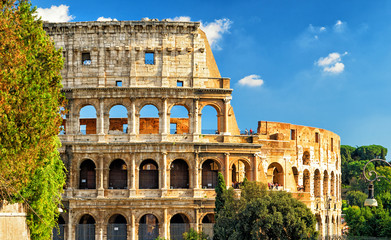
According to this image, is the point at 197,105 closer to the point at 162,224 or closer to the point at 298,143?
the point at 162,224

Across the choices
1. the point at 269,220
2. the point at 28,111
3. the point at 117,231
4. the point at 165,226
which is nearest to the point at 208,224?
the point at 165,226

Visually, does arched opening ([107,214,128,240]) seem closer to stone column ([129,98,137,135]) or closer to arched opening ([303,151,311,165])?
stone column ([129,98,137,135])

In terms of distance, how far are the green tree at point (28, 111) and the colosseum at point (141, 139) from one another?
459 inches

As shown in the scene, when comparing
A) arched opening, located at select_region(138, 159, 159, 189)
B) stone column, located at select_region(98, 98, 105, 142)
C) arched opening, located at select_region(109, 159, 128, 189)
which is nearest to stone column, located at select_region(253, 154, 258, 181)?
arched opening, located at select_region(138, 159, 159, 189)

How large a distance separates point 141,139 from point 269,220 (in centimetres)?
1323

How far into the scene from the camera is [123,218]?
42375 millimetres

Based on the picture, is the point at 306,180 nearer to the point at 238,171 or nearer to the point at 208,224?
the point at 238,171

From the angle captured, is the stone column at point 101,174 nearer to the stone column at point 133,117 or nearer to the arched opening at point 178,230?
Result: the stone column at point 133,117

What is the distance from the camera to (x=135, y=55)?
136ft

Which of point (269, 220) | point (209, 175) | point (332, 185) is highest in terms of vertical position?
point (209, 175)

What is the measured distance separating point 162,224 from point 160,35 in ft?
45.4

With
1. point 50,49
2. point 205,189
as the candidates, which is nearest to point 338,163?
point 205,189

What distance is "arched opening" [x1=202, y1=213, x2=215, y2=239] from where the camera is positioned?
39.2 m

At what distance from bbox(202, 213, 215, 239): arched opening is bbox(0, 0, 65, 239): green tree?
13.6 metres
